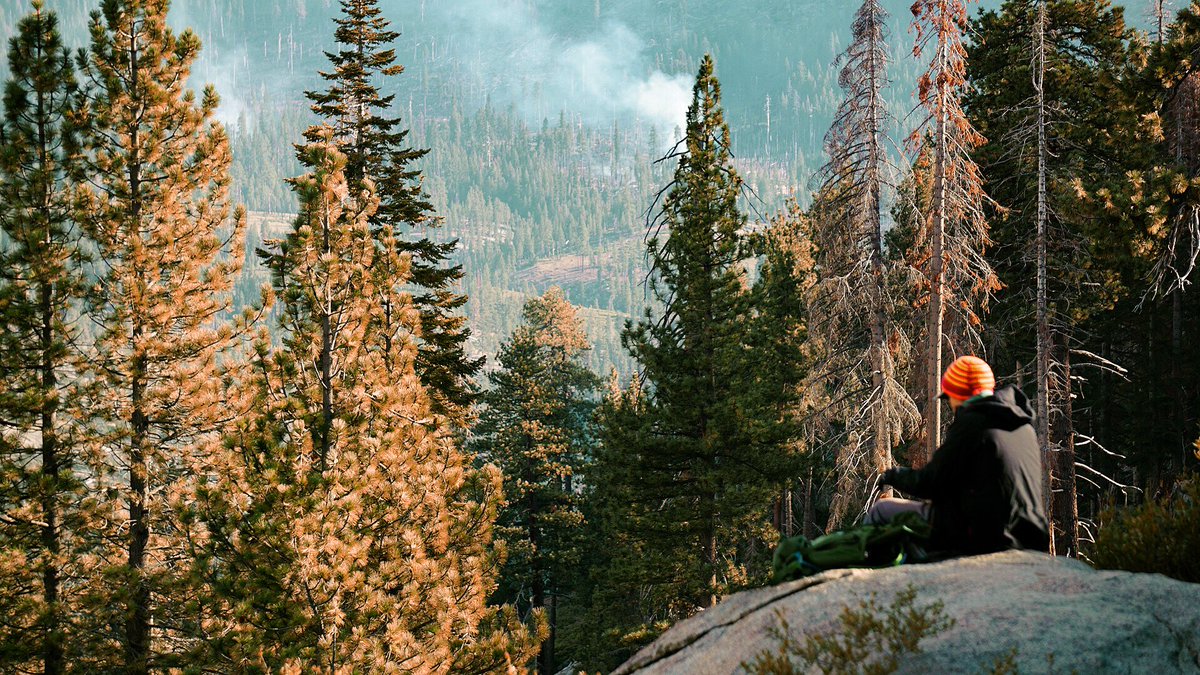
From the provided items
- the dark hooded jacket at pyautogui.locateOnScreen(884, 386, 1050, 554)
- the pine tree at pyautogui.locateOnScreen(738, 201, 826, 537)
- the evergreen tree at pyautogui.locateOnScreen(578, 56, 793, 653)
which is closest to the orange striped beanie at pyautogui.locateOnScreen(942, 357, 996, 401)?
the dark hooded jacket at pyautogui.locateOnScreen(884, 386, 1050, 554)

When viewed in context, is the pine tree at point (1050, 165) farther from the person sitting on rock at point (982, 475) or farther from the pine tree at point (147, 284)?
the pine tree at point (147, 284)

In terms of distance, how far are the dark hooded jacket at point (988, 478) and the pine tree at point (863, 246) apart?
9679 mm

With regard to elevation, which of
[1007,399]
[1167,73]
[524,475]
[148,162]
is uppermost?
[1167,73]

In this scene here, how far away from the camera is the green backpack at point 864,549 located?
5.93 m

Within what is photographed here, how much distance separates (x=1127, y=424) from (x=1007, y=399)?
75.1 ft

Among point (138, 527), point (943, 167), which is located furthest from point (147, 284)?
point (943, 167)

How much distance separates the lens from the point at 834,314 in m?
15.7

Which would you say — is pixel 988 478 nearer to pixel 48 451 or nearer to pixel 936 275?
pixel 936 275

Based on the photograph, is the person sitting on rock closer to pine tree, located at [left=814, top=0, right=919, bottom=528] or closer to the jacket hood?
the jacket hood

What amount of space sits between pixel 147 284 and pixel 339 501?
19.7 feet

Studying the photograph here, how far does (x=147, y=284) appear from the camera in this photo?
12.4 m

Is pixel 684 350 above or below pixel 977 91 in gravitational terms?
below

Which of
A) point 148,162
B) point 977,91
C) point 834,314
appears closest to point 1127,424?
point 977,91

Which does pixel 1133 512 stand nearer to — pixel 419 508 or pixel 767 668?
pixel 767 668
